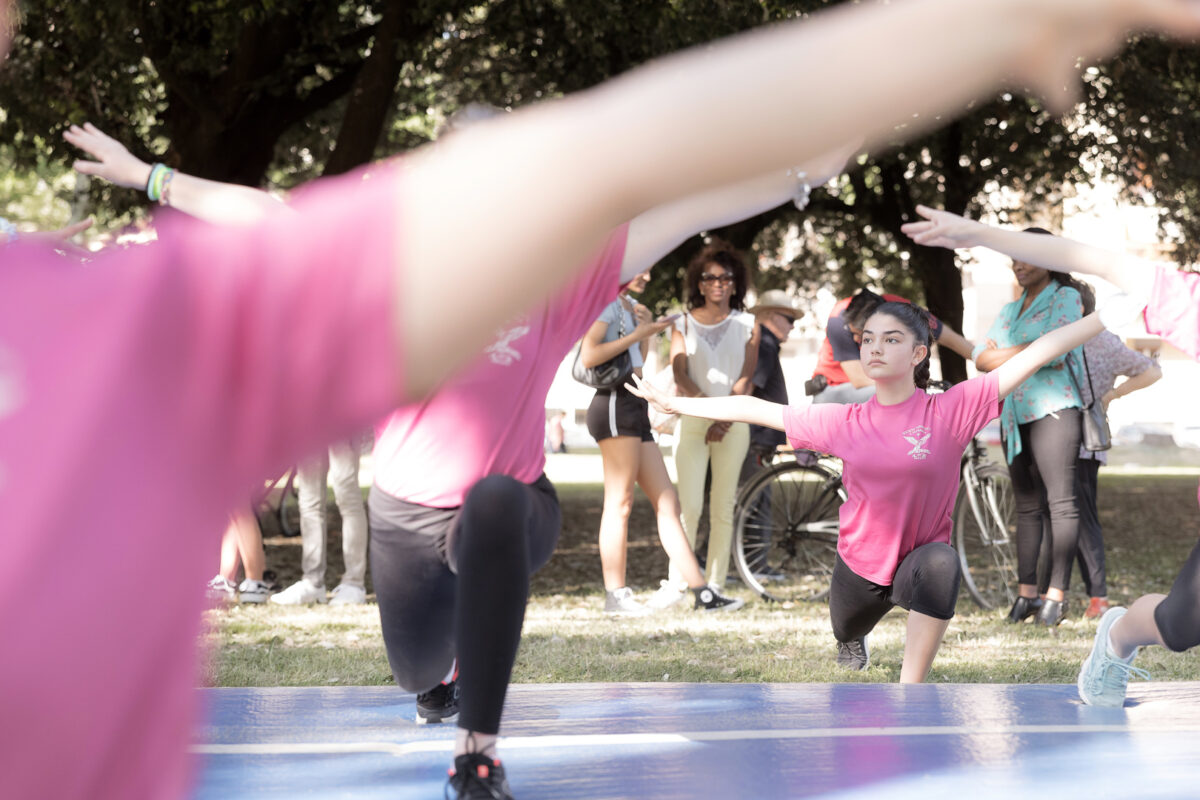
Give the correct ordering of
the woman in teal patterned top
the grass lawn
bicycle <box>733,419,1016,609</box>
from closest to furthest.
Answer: the grass lawn < the woman in teal patterned top < bicycle <box>733,419,1016,609</box>

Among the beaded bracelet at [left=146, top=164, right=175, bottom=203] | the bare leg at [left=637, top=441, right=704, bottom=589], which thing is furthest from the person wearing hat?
the beaded bracelet at [left=146, top=164, right=175, bottom=203]

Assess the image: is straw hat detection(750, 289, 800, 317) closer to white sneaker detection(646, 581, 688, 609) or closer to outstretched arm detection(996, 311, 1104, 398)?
white sneaker detection(646, 581, 688, 609)

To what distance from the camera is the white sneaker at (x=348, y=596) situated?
8031mm

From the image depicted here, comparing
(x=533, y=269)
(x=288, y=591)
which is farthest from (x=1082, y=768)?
(x=288, y=591)

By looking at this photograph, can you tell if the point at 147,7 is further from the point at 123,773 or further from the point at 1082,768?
the point at 123,773

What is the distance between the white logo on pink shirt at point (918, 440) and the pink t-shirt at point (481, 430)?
6.30ft

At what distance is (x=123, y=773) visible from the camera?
0.74 metres

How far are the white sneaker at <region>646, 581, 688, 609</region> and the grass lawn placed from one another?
85mm

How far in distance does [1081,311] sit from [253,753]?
5.05 metres

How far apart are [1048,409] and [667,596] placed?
246 centimetres

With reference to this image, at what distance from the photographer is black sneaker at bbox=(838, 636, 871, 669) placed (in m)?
5.71

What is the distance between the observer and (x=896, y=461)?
504cm

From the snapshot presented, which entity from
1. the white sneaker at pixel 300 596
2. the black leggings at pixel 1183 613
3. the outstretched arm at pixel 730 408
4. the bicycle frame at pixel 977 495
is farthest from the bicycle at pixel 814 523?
the black leggings at pixel 1183 613

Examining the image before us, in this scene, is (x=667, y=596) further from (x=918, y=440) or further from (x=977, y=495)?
(x=918, y=440)
